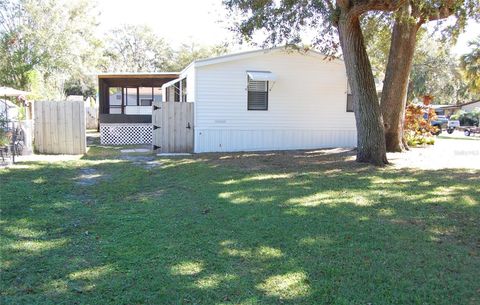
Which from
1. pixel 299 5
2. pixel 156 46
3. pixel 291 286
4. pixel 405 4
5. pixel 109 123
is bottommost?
pixel 291 286

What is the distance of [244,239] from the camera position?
16.0 feet

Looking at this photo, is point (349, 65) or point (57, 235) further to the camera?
point (349, 65)

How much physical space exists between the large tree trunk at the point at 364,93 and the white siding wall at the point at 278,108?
4.94m

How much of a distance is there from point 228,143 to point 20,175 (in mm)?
7116

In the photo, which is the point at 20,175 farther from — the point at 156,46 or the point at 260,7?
the point at 156,46

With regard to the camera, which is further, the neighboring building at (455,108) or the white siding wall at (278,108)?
the neighboring building at (455,108)

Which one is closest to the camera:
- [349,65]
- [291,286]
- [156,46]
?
[291,286]

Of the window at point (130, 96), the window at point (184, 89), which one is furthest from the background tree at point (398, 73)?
the window at point (130, 96)

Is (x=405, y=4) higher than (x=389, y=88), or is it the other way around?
(x=405, y=4)

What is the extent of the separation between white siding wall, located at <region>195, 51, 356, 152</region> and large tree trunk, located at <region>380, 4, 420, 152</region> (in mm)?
3098

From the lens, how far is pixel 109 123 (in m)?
19.0

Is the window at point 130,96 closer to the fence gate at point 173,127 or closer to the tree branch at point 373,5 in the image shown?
the fence gate at point 173,127

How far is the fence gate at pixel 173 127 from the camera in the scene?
1412 cm

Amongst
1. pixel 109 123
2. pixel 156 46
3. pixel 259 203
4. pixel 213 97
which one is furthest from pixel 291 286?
pixel 156 46
